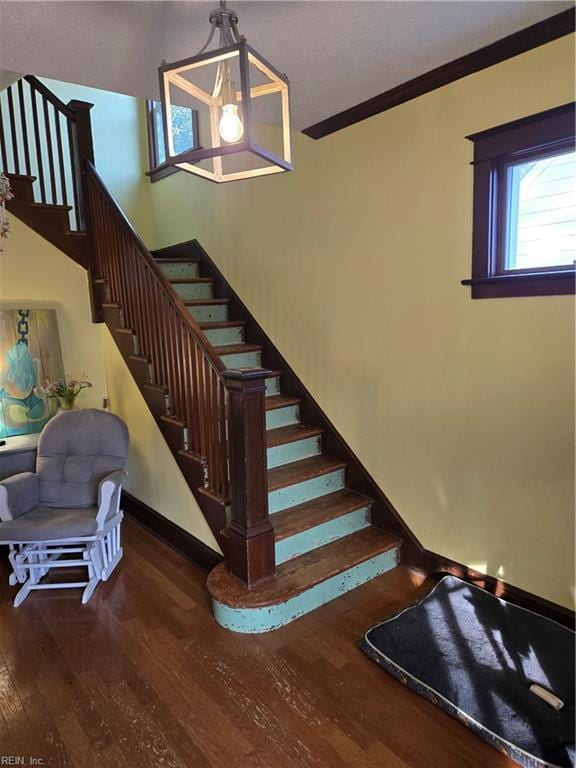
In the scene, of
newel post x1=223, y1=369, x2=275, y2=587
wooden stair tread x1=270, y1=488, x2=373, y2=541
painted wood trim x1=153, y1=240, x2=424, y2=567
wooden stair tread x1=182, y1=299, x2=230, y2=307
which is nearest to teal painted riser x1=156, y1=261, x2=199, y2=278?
painted wood trim x1=153, y1=240, x2=424, y2=567

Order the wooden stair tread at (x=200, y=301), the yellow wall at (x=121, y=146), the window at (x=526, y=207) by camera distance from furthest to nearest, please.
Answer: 1. the yellow wall at (x=121, y=146)
2. the wooden stair tread at (x=200, y=301)
3. the window at (x=526, y=207)

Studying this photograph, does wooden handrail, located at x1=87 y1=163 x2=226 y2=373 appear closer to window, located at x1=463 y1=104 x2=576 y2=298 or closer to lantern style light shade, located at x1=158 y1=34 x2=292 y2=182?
lantern style light shade, located at x1=158 y1=34 x2=292 y2=182

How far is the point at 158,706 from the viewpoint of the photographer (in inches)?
75.4

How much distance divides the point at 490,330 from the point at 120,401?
8.99ft

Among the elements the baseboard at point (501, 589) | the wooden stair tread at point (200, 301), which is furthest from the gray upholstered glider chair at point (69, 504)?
the baseboard at point (501, 589)

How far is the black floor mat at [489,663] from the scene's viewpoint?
172 cm

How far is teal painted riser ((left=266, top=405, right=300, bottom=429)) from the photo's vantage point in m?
3.47

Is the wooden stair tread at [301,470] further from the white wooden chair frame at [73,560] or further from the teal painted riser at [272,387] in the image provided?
the white wooden chair frame at [73,560]

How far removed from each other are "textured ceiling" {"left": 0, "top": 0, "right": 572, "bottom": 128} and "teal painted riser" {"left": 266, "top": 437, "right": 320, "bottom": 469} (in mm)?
2156

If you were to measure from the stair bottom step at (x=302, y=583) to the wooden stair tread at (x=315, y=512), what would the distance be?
163 mm

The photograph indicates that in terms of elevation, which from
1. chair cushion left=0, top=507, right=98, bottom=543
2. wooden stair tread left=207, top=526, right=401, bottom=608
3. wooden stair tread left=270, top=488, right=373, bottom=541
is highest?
chair cushion left=0, top=507, right=98, bottom=543

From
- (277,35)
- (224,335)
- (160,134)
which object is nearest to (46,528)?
(224,335)

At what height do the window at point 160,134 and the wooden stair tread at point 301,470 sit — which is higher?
the window at point 160,134

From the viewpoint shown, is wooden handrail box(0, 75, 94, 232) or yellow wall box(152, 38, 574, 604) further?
wooden handrail box(0, 75, 94, 232)
